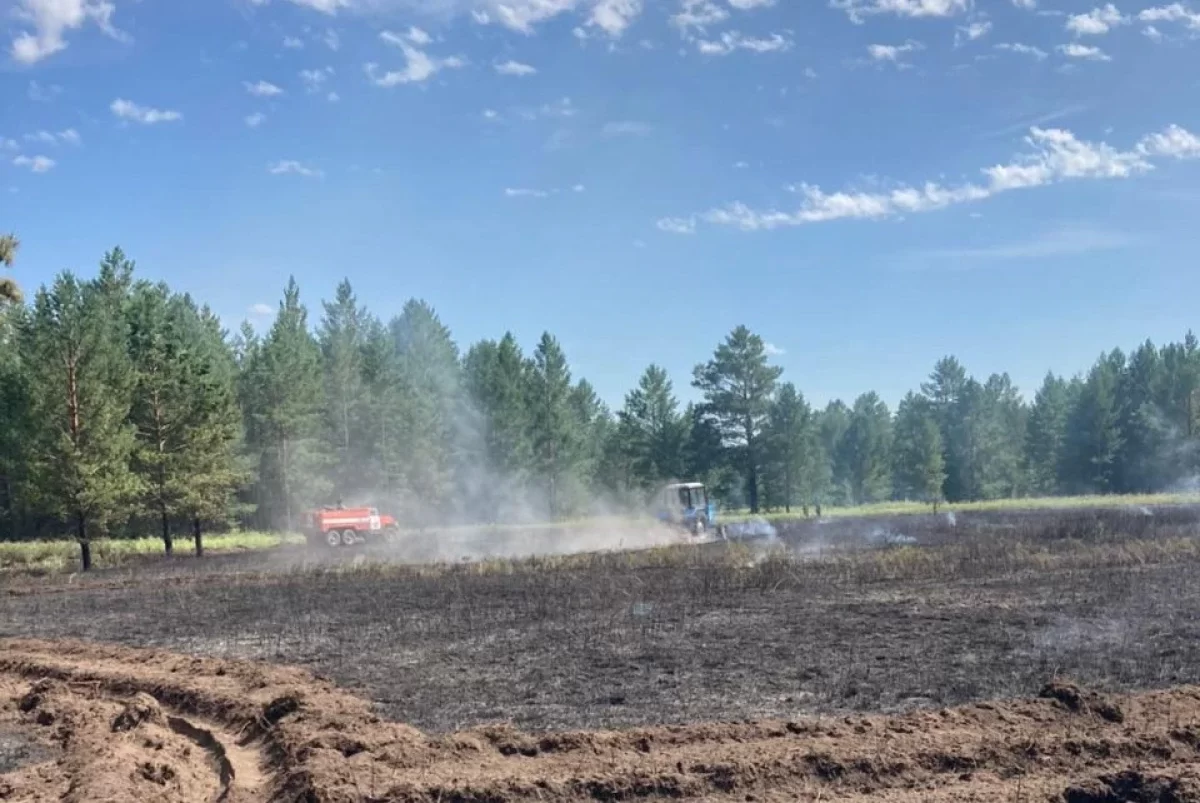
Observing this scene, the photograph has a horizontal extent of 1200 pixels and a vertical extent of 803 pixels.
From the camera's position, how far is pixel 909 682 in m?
11.6

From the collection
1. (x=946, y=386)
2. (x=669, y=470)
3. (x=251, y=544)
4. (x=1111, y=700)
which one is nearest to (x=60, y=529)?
(x=251, y=544)

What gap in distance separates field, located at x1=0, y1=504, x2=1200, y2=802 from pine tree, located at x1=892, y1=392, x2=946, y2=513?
5702cm

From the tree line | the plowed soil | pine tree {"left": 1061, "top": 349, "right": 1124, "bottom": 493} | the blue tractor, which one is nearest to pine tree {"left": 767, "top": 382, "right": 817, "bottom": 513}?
the tree line

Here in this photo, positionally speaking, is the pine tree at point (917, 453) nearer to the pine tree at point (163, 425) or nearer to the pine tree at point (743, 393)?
the pine tree at point (743, 393)

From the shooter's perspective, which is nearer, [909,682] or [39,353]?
[909,682]

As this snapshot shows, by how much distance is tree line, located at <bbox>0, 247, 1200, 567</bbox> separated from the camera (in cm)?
3897

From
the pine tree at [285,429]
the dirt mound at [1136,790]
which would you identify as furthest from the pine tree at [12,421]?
the dirt mound at [1136,790]

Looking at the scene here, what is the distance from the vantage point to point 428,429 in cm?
6456

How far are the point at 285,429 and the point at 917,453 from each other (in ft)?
177

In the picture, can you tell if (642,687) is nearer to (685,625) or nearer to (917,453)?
(685,625)

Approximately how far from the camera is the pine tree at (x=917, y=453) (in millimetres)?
82750

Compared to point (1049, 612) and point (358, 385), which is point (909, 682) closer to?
point (1049, 612)

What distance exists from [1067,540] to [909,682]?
68.0 ft

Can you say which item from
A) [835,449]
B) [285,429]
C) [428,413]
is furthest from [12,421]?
[835,449]
